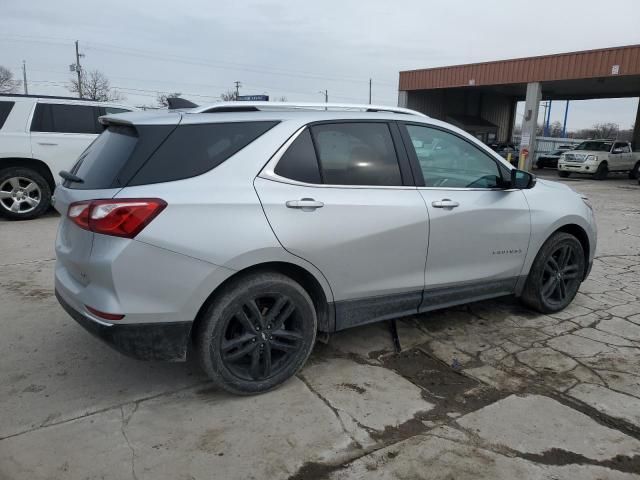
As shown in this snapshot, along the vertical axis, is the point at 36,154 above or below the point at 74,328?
above

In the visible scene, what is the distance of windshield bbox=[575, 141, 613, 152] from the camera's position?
23.6 m

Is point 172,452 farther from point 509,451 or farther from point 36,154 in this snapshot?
point 36,154

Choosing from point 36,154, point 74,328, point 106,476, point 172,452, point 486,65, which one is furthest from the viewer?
point 486,65

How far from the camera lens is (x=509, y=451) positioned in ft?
8.52

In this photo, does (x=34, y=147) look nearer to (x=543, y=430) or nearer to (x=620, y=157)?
(x=543, y=430)

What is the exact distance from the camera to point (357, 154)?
131 inches

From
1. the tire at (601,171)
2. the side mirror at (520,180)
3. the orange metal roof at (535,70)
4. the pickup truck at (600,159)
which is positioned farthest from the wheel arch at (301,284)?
the orange metal roof at (535,70)

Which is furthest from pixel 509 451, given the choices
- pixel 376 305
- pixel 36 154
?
pixel 36 154

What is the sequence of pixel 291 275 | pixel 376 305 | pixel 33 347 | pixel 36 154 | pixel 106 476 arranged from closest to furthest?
pixel 106 476 < pixel 291 275 < pixel 376 305 < pixel 33 347 < pixel 36 154

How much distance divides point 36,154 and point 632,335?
846cm

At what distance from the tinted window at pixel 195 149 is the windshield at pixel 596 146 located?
24.8 metres

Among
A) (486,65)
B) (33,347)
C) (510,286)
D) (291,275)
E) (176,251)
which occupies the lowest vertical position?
(33,347)

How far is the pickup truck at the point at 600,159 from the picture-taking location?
23109 mm

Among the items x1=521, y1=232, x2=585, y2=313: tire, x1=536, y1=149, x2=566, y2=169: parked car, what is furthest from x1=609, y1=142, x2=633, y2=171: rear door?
x1=521, y1=232, x2=585, y2=313: tire
